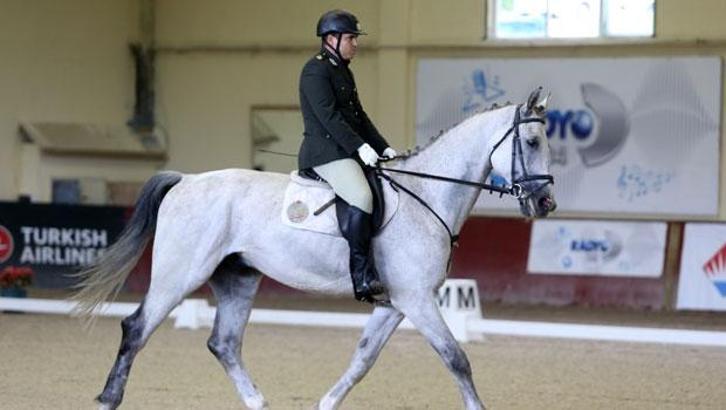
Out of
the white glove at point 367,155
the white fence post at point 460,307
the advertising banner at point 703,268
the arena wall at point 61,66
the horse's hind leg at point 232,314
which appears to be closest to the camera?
the white glove at point 367,155

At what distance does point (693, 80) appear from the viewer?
1909cm

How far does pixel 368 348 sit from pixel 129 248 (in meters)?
1.48

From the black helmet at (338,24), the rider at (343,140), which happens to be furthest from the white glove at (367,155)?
the black helmet at (338,24)

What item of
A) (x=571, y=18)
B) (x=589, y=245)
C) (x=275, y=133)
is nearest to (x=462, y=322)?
(x=589, y=245)

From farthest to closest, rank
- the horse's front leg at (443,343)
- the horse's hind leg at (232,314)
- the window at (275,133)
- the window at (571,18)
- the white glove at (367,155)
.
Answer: the window at (275,133), the window at (571,18), the horse's hind leg at (232,314), the white glove at (367,155), the horse's front leg at (443,343)

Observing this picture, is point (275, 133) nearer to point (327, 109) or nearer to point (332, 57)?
point (332, 57)

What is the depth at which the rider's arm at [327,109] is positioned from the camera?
6922 mm

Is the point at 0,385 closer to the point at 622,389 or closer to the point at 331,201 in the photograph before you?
the point at 331,201

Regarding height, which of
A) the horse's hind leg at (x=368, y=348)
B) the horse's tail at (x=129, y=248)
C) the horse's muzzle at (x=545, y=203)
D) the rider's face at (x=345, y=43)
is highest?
the rider's face at (x=345, y=43)

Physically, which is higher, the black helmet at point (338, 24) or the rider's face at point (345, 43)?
the black helmet at point (338, 24)

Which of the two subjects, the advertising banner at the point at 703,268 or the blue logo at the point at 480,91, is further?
the blue logo at the point at 480,91

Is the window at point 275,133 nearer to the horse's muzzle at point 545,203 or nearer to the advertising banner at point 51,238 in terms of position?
the advertising banner at point 51,238

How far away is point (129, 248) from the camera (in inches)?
297

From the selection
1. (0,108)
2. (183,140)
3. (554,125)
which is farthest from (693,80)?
(0,108)
